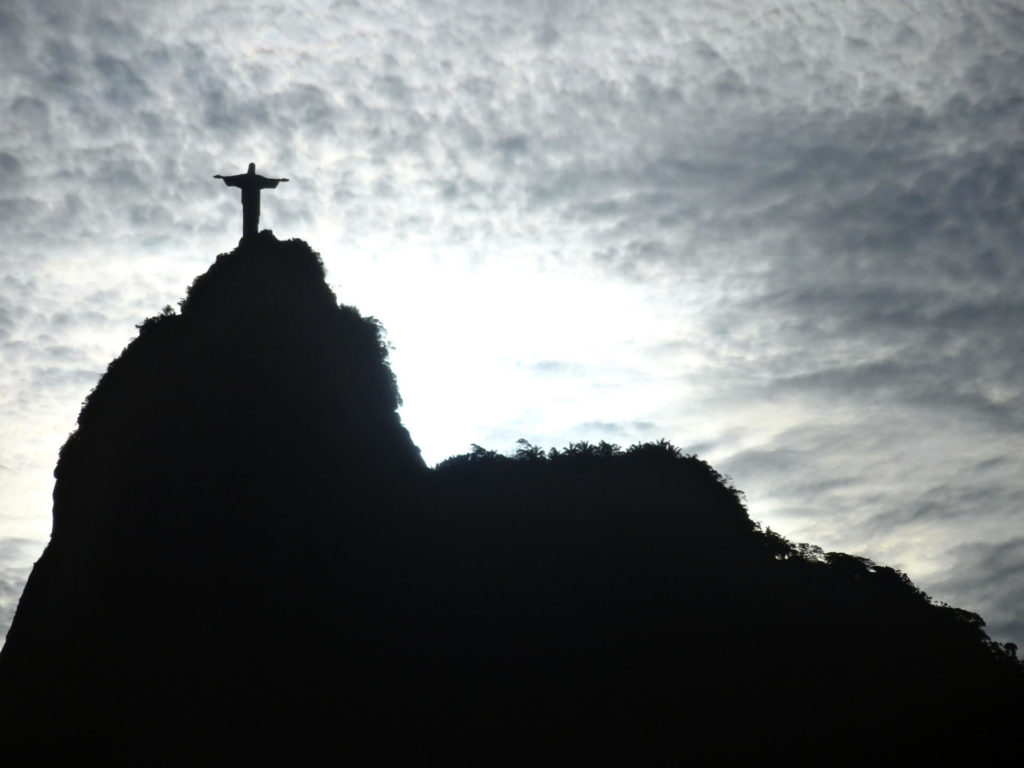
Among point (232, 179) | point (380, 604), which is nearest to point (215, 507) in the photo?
point (380, 604)

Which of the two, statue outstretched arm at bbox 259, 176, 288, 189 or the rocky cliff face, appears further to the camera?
statue outstretched arm at bbox 259, 176, 288, 189

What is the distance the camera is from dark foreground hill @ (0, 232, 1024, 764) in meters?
27.5

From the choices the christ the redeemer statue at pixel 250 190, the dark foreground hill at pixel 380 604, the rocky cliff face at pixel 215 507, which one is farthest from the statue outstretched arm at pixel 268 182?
the dark foreground hill at pixel 380 604

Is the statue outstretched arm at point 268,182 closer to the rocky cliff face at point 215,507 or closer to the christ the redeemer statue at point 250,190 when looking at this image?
the christ the redeemer statue at point 250,190

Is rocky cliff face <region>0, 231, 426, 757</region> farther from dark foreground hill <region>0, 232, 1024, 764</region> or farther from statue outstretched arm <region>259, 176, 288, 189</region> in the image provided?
statue outstretched arm <region>259, 176, 288, 189</region>

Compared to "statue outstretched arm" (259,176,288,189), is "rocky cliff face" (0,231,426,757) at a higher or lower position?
lower

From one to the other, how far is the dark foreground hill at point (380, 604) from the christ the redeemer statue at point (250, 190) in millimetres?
741

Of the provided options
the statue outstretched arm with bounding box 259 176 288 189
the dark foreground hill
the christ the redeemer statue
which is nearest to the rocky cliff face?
the dark foreground hill

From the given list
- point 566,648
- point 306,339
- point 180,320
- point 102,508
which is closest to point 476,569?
point 566,648

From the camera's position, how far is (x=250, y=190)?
36062 millimetres

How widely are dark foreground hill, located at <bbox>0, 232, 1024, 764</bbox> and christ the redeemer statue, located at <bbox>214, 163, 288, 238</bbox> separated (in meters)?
0.74

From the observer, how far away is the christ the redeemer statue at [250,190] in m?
35.3

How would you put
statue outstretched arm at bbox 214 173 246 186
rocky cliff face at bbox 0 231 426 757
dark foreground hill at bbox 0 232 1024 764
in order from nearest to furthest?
dark foreground hill at bbox 0 232 1024 764, rocky cliff face at bbox 0 231 426 757, statue outstretched arm at bbox 214 173 246 186

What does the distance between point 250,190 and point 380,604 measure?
17.1 m
